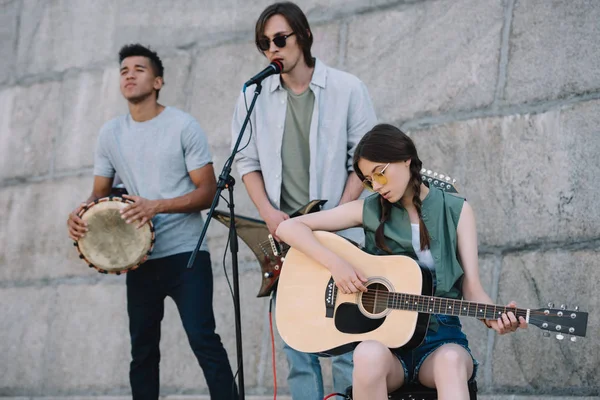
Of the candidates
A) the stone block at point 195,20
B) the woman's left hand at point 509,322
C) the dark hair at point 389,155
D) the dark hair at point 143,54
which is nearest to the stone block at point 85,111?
the stone block at point 195,20

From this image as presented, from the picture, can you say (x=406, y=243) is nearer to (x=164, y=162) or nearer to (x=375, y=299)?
(x=375, y=299)

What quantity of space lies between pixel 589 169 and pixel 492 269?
2.28 ft

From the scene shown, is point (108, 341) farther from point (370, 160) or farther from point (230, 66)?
point (370, 160)

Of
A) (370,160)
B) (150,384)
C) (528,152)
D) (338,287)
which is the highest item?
(528,152)

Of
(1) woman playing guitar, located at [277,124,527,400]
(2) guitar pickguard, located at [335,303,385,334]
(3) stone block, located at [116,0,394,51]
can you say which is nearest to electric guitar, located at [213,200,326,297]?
(1) woman playing guitar, located at [277,124,527,400]

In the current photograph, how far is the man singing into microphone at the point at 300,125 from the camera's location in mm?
3707

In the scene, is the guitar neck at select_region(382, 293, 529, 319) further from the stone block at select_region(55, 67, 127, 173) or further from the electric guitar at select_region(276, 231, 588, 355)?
the stone block at select_region(55, 67, 127, 173)

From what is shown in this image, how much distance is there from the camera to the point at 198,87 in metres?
5.86

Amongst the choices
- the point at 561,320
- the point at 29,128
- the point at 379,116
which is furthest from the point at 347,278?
the point at 29,128

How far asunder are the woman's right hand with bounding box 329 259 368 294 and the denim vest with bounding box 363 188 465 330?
132 mm

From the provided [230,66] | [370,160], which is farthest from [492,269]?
[230,66]

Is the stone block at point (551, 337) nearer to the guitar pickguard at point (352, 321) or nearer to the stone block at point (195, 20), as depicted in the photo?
the guitar pickguard at point (352, 321)

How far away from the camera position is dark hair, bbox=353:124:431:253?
10.2 feet

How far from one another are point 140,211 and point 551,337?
2037 mm
